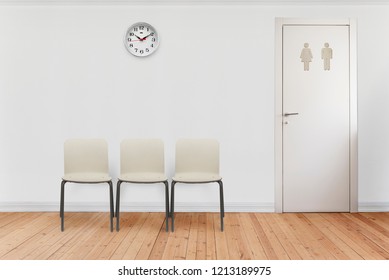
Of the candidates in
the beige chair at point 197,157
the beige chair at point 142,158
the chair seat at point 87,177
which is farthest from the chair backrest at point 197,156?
the chair seat at point 87,177

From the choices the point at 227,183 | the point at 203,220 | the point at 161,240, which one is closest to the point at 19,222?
the point at 161,240

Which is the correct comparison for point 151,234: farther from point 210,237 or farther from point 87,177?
point 87,177

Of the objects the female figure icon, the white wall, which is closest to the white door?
the female figure icon

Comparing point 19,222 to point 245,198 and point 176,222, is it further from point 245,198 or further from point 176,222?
point 245,198

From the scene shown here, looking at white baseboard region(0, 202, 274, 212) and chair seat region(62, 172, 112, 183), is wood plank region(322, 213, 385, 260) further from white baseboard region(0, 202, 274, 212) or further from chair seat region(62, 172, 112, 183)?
chair seat region(62, 172, 112, 183)

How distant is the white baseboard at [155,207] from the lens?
3.76m

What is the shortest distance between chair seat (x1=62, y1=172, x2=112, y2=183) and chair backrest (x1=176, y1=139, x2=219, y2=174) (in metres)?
0.73

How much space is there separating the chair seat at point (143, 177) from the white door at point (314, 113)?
4.57ft

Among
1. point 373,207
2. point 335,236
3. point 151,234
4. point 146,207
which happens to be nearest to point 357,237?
point 335,236

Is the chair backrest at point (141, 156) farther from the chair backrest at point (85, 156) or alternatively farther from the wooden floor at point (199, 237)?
the wooden floor at point (199, 237)

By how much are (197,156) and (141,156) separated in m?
0.57

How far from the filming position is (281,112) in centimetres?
373

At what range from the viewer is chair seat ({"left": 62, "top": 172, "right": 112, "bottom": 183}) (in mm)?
3217
